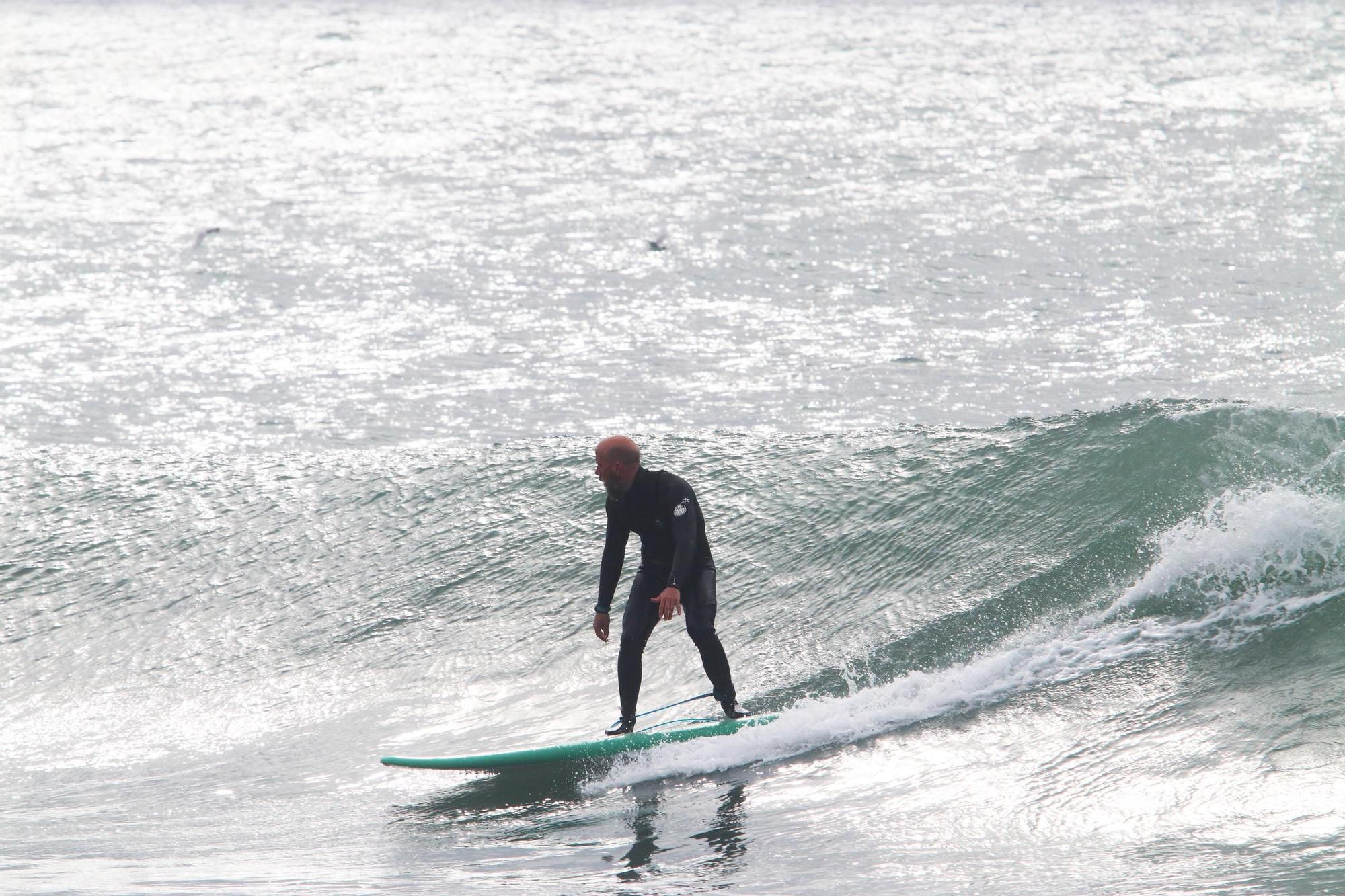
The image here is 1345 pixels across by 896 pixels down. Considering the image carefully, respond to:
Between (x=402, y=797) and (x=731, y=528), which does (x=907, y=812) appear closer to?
(x=402, y=797)

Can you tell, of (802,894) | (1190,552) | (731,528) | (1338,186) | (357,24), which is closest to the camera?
(802,894)

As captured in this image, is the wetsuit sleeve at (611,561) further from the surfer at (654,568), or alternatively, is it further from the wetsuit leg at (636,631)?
the wetsuit leg at (636,631)

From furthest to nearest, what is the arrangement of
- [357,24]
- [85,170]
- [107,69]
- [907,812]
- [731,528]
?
[357,24] → [107,69] → [85,170] → [731,528] → [907,812]

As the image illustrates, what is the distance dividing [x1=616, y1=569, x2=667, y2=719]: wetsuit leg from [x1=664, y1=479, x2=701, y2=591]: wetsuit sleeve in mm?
193

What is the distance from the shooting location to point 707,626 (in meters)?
6.46

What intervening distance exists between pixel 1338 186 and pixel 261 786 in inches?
1003

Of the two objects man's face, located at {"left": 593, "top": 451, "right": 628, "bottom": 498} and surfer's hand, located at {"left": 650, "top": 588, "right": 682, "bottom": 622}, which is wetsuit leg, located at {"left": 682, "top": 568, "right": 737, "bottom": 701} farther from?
man's face, located at {"left": 593, "top": 451, "right": 628, "bottom": 498}

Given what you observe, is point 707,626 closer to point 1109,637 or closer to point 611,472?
point 611,472

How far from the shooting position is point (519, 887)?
17.7 ft

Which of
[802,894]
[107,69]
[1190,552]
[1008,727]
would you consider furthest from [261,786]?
[107,69]

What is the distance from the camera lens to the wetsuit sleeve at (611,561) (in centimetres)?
656

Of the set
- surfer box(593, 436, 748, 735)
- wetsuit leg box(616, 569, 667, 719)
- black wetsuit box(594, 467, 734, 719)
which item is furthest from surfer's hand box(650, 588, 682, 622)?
wetsuit leg box(616, 569, 667, 719)

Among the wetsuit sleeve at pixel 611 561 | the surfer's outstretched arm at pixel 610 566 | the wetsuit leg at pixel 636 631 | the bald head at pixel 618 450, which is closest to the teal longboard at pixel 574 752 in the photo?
the wetsuit leg at pixel 636 631

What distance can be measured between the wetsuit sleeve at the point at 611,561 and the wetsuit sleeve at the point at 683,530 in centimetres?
25
